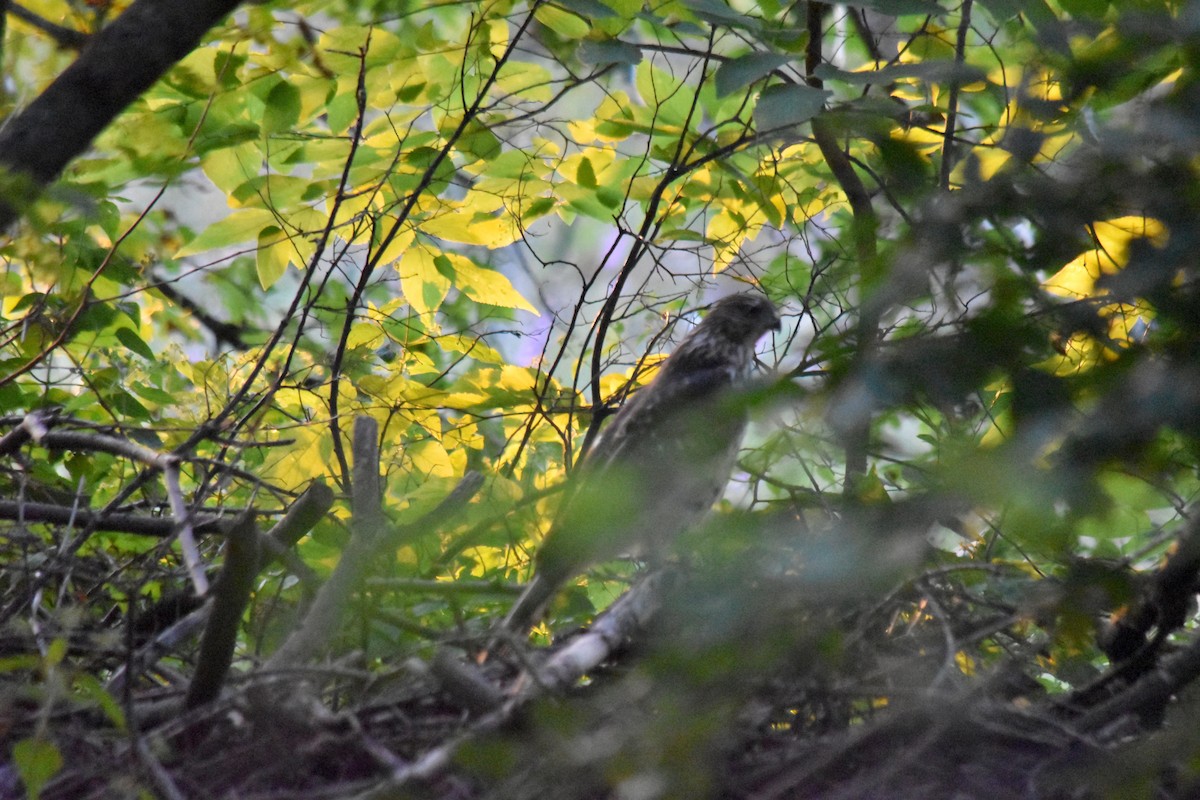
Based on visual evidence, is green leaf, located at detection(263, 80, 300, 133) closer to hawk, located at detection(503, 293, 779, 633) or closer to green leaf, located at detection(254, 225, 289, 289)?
green leaf, located at detection(254, 225, 289, 289)

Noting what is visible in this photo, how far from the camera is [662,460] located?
3316 mm

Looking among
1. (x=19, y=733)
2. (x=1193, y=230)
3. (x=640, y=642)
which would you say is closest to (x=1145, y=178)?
(x=1193, y=230)

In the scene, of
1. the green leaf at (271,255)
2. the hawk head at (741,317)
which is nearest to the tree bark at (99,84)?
the green leaf at (271,255)

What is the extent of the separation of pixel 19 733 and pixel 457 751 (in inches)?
53.8

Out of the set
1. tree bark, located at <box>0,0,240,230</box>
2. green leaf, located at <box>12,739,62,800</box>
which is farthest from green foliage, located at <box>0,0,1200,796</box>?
tree bark, located at <box>0,0,240,230</box>

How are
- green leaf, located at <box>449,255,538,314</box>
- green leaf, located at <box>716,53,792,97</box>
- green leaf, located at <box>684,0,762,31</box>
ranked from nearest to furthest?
1. green leaf, located at <box>716,53,792,97</box>
2. green leaf, located at <box>684,0,762,31</box>
3. green leaf, located at <box>449,255,538,314</box>

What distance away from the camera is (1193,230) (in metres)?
1.49

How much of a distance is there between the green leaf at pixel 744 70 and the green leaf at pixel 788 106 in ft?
0.24

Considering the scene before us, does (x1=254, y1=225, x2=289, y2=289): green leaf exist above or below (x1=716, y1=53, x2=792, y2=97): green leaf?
above

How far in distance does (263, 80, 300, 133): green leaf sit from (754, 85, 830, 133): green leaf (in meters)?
1.55

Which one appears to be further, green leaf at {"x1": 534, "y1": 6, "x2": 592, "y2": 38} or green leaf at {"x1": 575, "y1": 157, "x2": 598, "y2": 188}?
green leaf at {"x1": 575, "y1": 157, "x2": 598, "y2": 188}

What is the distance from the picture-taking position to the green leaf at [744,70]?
A: 2770 millimetres

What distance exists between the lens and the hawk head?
4.79 metres

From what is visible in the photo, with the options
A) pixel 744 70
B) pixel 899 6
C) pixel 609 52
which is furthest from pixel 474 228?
pixel 899 6
